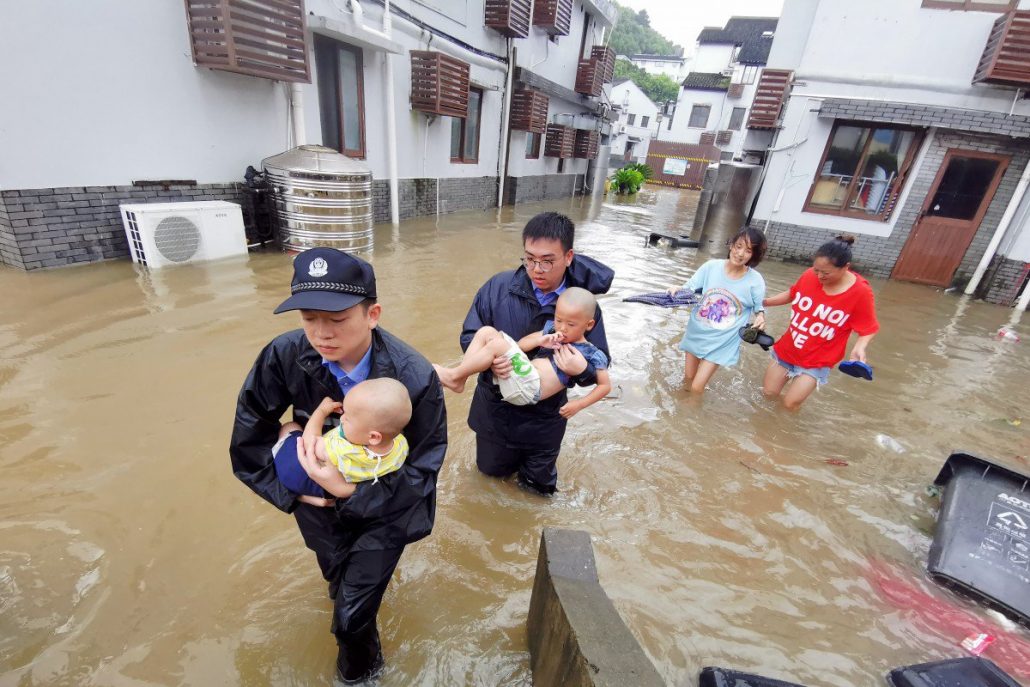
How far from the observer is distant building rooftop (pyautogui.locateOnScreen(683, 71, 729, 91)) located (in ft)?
118

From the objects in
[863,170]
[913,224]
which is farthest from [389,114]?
[913,224]

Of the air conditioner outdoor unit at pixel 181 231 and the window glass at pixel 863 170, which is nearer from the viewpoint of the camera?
the air conditioner outdoor unit at pixel 181 231

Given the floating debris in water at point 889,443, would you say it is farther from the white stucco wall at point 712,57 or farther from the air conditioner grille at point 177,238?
the white stucco wall at point 712,57

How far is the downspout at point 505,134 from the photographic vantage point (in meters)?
14.1

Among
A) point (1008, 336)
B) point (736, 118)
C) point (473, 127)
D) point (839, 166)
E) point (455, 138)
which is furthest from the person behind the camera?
point (736, 118)

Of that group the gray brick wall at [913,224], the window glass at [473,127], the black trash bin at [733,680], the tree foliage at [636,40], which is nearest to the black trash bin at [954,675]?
the black trash bin at [733,680]

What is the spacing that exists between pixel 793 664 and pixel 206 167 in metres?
8.60

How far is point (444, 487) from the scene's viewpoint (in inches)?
130

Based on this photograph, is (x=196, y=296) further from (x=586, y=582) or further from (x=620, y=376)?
(x=586, y=582)

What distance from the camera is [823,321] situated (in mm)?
4203

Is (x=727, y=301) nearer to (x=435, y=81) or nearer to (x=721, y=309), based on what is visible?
(x=721, y=309)

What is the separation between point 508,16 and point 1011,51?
10575 mm

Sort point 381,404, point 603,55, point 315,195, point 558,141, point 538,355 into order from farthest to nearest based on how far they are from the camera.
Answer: point 603,55 → point 558,141 → point 315,195 → point 538,355 → point 381,404

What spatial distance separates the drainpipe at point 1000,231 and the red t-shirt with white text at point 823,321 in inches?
374
